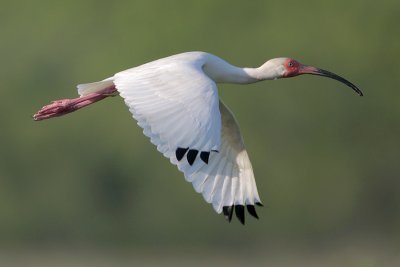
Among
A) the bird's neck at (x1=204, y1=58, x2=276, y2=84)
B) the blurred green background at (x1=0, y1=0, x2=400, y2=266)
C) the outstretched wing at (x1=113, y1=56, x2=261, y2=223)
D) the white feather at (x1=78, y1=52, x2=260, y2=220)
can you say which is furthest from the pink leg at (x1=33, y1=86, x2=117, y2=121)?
the blurred green background at (x1=0, y1=0, x2=400, y2=266)

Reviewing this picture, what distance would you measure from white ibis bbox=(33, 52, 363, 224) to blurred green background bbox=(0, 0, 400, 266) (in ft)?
35.1

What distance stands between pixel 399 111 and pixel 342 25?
8.39 feet

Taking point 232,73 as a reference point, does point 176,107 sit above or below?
below

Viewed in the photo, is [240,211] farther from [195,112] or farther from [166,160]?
[166,160]

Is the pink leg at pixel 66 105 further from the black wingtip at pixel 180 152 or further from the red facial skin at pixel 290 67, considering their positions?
the black wingtip at pixel 180 152

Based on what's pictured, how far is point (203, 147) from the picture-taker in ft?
48.9

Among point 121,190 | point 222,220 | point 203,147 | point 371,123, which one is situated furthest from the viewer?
point 371,123

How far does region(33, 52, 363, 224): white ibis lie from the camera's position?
15055 mm

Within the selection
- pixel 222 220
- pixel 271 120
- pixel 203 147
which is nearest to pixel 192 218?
pixel 222 220

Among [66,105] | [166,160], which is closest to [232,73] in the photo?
[66,105]

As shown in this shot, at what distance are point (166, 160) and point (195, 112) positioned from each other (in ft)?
54.9

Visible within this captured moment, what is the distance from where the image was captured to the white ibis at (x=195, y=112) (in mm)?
15055

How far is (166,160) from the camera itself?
31.9 metres

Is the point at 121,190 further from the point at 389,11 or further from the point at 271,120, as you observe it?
the point at 389,11
